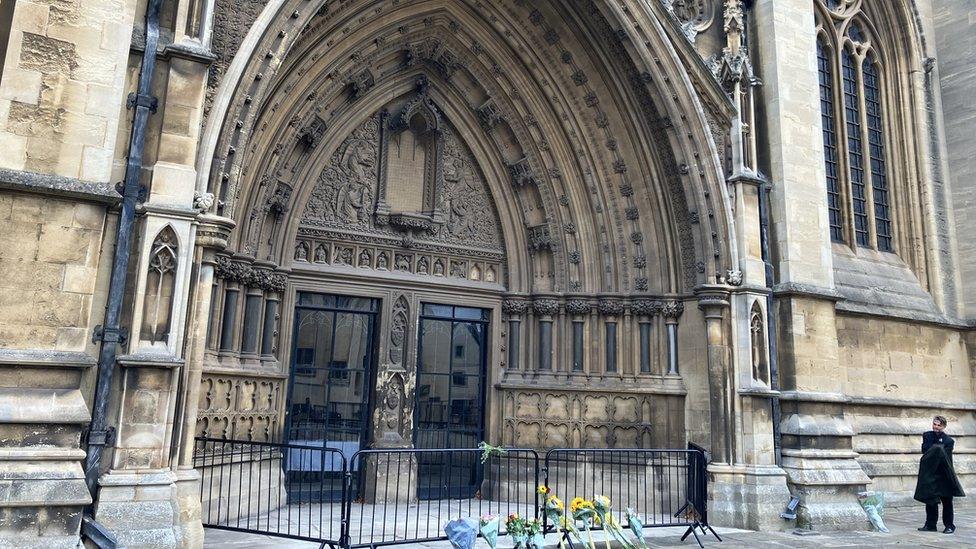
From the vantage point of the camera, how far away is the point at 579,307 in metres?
10.2

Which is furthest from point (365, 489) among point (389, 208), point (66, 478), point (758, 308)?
point (758, 308)

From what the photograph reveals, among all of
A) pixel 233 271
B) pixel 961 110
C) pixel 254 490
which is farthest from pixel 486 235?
pixel 961 110

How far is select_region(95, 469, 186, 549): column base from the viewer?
5156 millimetres

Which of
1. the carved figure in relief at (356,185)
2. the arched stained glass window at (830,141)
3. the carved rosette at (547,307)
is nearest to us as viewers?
the carved figure in relief at (356,185)

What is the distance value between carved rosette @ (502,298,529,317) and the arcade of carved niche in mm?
34

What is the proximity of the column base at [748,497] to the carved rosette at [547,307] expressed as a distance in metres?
3.05

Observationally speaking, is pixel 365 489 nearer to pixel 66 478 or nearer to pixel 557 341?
pixel 557 341

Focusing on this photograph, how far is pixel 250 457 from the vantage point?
7.31m

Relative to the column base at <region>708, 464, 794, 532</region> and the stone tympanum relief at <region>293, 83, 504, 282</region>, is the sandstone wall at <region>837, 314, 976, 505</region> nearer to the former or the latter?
the column base at <region>708, 464, 794, 532</region>

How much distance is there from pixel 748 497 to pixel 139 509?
22.5ft

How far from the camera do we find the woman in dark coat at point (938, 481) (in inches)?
337

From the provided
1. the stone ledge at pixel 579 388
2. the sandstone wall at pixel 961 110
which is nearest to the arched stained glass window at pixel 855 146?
the sandstone wall at pixel 961 110

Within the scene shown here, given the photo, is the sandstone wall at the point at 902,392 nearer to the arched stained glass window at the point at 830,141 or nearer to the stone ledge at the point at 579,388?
the arched stained glass window at the point at 830,141

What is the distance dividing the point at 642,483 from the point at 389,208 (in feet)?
17.2
